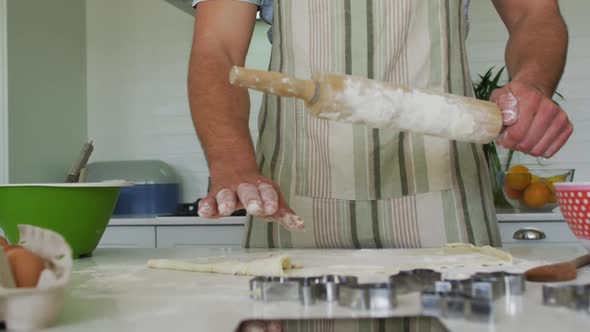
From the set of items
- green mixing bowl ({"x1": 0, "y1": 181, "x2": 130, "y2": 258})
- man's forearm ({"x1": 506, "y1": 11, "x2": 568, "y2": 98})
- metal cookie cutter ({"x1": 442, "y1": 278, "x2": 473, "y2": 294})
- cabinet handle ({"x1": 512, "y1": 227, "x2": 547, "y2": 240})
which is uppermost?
man's forearm ({"x1": 506, "y1": 11, "x2": 568, "y2": 98})

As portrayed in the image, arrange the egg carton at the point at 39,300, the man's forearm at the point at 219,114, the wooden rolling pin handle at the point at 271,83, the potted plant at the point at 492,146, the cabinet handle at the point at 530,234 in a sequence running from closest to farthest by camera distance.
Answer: the egg carton at the point at 39,300 → the wooden rolling pin handle at the point at 271,83 → the man's forearm at the point at 219,114 → the cabinet handle at the point at 530,234 → the potted plant at the point at 492,146

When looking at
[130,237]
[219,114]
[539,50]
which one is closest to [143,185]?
[130,237]

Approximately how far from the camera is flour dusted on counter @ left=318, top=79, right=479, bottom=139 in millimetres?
611

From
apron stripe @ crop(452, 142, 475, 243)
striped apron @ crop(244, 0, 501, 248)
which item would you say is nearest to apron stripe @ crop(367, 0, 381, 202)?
striped apron @ crop(244, 0, 501, 248)

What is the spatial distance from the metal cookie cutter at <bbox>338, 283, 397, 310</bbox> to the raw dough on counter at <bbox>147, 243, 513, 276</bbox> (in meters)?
0.19

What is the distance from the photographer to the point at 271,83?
0.58 meters

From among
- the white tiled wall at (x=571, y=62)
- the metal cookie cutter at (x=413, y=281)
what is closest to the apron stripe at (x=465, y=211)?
the metal cookie cutter at (x=413, y=281)

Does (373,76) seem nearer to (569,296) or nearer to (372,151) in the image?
(372,151)

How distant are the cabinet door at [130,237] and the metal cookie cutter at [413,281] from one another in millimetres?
1765

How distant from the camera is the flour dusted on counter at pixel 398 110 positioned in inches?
24.1

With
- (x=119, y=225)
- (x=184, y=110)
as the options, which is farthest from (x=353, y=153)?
(x=184, y=110)

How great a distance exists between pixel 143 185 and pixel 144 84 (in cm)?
50

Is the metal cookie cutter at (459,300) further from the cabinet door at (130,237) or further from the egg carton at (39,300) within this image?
the cabinet door at (130,237)

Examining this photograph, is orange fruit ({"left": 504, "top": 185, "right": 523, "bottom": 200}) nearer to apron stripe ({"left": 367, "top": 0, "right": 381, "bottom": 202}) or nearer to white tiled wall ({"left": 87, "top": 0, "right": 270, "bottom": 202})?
white tiled wall ({"left": 87, "top": 0, "right": 270, "bottom": 202})
